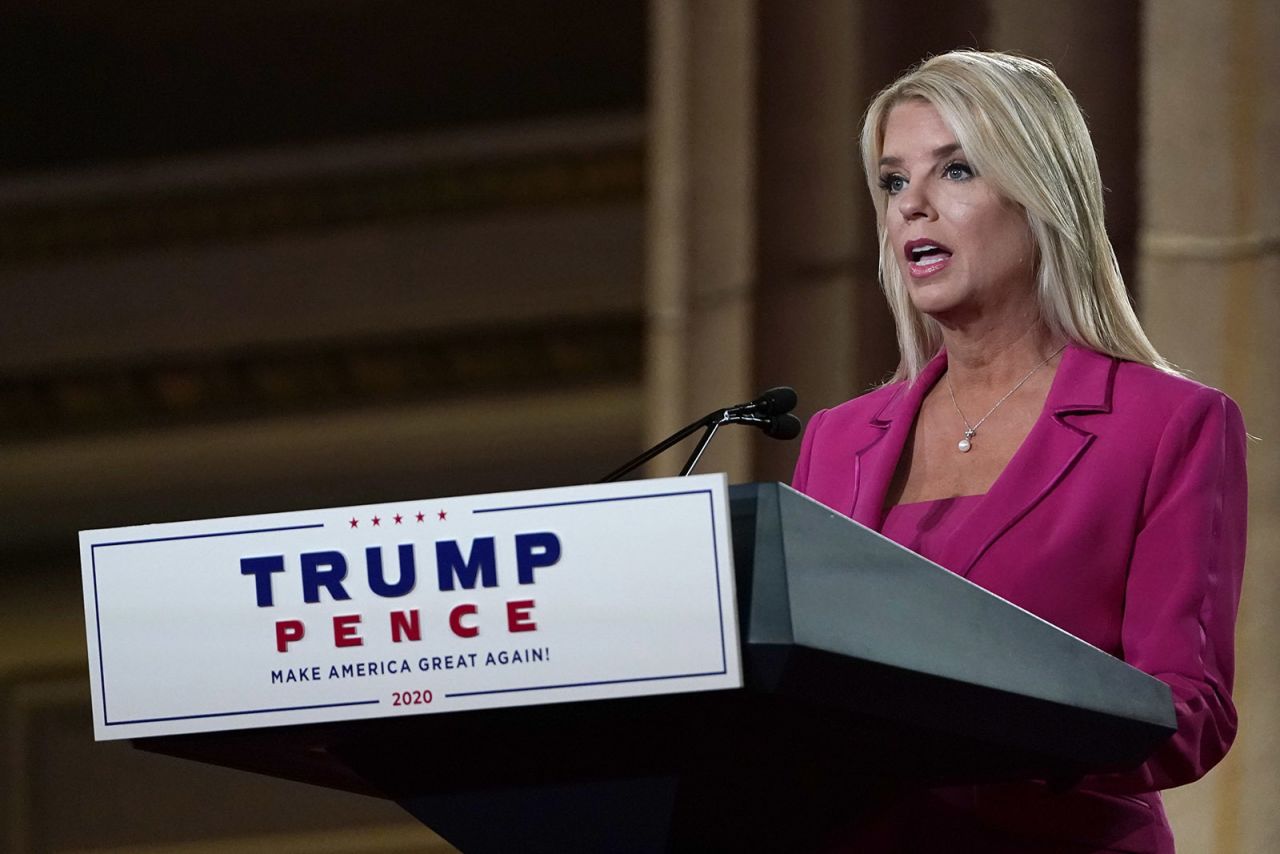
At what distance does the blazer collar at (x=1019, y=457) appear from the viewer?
5.05 feet

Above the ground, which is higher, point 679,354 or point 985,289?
point 985,289

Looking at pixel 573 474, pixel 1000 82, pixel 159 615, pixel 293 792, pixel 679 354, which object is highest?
pixel 1000 82

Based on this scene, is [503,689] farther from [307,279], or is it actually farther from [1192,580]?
[307,279]

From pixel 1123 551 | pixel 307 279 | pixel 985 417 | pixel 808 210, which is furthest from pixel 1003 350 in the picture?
pixel 307 279

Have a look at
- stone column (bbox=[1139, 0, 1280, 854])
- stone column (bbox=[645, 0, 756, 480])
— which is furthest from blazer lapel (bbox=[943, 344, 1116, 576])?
stone column (bbox=[645, 0, 756, 480])

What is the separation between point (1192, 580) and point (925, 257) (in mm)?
366

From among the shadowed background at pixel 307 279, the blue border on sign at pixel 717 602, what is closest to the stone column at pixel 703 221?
the shadowed background at pixel 307 279

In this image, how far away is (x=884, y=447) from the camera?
173 centimetres

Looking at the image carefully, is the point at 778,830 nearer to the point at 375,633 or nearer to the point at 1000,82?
the point at 375,633

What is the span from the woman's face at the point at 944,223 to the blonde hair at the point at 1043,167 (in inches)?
0.5

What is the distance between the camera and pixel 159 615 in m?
1.14

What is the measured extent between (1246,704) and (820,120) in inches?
45.9

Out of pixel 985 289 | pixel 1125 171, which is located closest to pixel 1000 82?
pixel 985 289

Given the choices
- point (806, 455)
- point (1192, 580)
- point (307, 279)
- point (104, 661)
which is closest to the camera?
point (104, 661)
